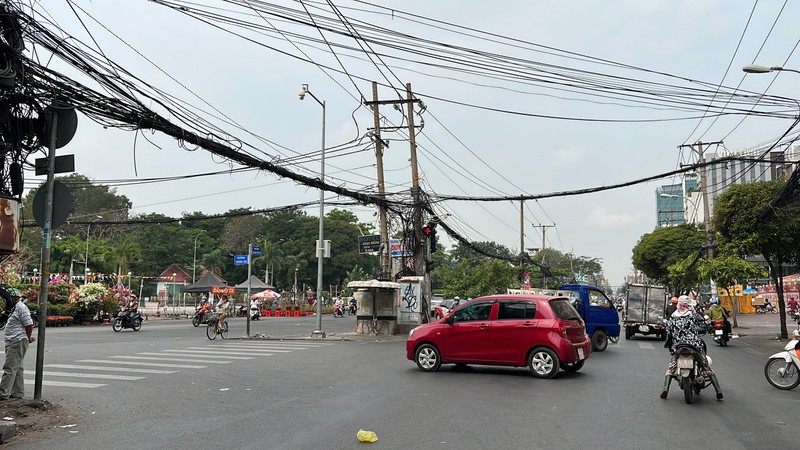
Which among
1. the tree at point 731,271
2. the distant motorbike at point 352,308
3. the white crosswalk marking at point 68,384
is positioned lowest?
the distant motorbike at point 352,308

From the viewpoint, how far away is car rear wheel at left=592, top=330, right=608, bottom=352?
64.4 feet

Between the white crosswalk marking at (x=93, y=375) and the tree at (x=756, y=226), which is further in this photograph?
the tree at (x=756, y=226)

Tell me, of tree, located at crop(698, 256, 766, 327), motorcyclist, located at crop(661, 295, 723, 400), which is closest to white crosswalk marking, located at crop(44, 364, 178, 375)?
motorcyclist, located at crop(661, 295, 723, 400)

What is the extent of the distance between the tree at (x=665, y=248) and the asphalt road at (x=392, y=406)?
155ft

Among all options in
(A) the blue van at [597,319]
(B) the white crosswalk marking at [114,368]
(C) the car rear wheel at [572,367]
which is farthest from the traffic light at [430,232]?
(B) the white crosswalk marking at [114,368]

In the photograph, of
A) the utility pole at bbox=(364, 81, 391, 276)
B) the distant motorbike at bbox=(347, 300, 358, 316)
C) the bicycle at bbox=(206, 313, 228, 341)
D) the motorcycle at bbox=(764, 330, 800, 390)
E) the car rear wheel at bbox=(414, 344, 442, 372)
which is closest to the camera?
the motorcycle at bbox=(764, 330, 800, 390)

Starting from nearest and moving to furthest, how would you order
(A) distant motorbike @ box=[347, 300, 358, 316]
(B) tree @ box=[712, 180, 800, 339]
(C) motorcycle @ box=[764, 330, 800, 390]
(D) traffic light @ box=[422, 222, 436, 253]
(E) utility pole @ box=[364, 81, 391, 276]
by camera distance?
(C) motorcycle @ box=[764, 330, 800, 390] → (B) tree @ box=[712, 180, 800, 339] → (D) traffic light @ box=[422, 222, 436, 253] → (E) utility pole @ box=[364, 81, 391, 276] → (A) distant motorbike @ box=[347, 300, 358, 316]

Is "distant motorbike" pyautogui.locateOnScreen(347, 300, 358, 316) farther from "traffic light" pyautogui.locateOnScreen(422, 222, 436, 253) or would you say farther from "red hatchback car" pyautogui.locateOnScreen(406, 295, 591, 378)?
"red hatchback car" pyautogui.locateOnScreen(406, 295, 591, 378)


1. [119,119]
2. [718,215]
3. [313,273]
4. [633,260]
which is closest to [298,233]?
[313,273]

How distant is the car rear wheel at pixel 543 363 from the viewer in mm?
11977

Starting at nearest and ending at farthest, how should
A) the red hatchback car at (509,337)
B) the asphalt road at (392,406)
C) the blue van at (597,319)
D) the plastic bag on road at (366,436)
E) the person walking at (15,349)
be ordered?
the plastic bag on road at (366,436)
the asphalt road at (392,406)
the person walking at (15,349)
the red hatchback car at (509,337)
the blue van at (597,319)

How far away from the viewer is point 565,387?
11016 mm

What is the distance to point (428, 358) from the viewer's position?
13234mm

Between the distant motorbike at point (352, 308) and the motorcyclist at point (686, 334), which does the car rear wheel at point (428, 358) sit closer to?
the motorcyclist at point (686, 334)
